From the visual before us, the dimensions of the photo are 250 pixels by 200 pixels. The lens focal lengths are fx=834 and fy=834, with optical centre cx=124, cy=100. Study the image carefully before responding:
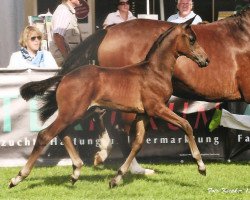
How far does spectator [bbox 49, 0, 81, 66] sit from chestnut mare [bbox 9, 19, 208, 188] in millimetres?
2740

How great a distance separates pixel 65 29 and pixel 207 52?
245cm

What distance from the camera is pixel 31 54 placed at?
10531 mm

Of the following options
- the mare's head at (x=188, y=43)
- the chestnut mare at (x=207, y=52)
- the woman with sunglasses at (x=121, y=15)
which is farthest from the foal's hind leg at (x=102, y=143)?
the woman with sunglasses at (x=121, y=15)

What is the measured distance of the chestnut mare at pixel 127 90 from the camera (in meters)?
7.96

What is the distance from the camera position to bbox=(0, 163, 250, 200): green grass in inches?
309

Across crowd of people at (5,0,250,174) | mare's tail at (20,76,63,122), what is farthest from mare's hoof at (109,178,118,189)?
crowd of people at (5,0,250,174)

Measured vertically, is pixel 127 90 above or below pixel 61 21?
below

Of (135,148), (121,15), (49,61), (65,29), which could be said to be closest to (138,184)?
(135,148)

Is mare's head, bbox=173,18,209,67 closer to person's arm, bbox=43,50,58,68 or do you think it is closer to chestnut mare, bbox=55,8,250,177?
chestnut mare, bbox=55,8,250,177

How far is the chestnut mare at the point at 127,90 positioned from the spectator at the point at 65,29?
108 inches

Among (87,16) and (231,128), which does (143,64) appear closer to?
(231,128)

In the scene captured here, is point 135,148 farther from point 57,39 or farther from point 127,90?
point 57,39

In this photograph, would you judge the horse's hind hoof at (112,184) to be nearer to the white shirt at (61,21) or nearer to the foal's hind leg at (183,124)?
the foal's hind leg at (183,124)

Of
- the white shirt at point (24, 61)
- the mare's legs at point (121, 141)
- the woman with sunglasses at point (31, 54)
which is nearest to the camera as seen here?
the mare's legs at point (121, 141)
